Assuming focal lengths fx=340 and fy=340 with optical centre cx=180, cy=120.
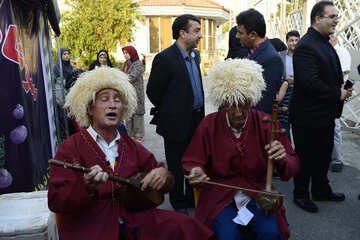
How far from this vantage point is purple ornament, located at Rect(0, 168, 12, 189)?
283 cm

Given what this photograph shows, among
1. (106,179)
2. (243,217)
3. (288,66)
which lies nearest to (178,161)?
(243,217)

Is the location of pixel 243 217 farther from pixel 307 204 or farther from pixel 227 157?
pixel 307 204

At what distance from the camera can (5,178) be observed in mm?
2863

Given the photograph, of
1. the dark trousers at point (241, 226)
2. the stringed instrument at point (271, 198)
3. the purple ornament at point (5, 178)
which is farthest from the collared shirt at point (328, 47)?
the purple ornament at point (5, 178)

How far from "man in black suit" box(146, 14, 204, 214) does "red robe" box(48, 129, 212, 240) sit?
127 cm

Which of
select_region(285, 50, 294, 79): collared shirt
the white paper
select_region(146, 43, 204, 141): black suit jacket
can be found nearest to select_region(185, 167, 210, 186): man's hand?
the white paper

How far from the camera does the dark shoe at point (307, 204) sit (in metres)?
3.72

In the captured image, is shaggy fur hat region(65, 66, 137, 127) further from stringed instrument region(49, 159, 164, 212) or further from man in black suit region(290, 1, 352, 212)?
man in black suit region(290, 1, 352, 212)

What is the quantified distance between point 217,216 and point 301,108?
185 cm

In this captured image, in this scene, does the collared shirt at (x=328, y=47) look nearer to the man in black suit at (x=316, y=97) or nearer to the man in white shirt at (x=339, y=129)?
the man in black suit at (x=316, y=97)

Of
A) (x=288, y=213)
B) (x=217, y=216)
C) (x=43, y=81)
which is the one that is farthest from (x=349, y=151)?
(x=43, y=81)

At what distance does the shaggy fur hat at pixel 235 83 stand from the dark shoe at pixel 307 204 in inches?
77.3

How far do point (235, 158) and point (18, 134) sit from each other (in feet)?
6.29

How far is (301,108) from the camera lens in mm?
3602
